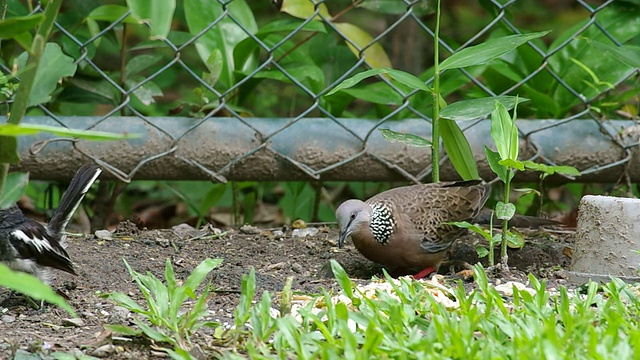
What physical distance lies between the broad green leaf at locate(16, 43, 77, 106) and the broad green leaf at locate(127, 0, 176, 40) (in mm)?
848

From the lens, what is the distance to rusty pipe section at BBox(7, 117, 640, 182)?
500 centimetres

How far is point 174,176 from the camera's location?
5172 mm

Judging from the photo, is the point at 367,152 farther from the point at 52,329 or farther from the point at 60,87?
the point at 52,329

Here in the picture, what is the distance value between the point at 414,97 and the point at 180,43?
1459 mm

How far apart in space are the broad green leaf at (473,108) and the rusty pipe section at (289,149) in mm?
836

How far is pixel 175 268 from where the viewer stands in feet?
14.6

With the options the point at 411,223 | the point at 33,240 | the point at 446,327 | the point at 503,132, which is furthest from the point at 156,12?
the point at 411,223

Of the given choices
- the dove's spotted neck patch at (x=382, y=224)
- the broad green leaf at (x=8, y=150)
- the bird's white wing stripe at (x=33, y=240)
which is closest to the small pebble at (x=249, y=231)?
the dove's spotted neck patch at (x=382, y=224)

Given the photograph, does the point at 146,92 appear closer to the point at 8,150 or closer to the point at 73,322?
the point at 73,322

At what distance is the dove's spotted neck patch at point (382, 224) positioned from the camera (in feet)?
15.2

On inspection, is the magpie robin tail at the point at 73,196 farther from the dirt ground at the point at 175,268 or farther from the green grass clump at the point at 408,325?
the green grass clump at the point at 408,325

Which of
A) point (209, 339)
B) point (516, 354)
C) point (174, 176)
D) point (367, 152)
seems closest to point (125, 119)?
point (174, 176)

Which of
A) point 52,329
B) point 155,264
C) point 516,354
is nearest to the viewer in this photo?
point 516,354

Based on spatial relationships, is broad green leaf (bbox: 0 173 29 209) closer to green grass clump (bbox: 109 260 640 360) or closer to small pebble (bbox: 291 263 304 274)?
green grass clump (bbox: 109 260 640 360)
